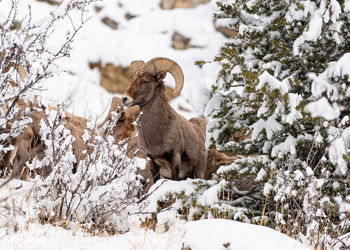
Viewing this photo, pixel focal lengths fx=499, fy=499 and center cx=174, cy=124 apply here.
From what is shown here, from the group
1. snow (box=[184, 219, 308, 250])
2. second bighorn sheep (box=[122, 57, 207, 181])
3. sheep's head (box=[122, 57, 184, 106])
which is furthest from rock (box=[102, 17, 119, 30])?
snow (box=[184, 219, 308, 250])

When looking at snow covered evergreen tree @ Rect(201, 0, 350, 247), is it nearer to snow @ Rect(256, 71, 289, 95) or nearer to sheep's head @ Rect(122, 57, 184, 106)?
snow @ Rect(256, 71, 289, 95)

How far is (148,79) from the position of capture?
6.61m

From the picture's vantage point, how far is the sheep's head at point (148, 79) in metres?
6.48

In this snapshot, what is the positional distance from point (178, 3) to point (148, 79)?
33.3 meters

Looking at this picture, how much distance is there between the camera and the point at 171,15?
36.1 metres

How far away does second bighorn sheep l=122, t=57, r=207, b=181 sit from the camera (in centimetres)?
650

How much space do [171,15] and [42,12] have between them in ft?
29.8

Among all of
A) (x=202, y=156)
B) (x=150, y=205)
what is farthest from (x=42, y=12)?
(x=150, y=205)

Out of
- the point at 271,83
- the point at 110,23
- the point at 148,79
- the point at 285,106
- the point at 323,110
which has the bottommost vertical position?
the point at 110,23

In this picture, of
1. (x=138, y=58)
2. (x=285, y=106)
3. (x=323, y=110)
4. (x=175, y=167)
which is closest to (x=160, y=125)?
(x=175, y=167)

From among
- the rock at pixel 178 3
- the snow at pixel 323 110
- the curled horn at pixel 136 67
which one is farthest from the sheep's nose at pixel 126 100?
the rock at pixel 178 3

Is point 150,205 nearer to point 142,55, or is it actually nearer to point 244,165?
point 244,165

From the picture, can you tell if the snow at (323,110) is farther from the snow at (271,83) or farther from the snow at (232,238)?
the snow at (271,83)

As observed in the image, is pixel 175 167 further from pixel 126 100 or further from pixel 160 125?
pixel 126 100
